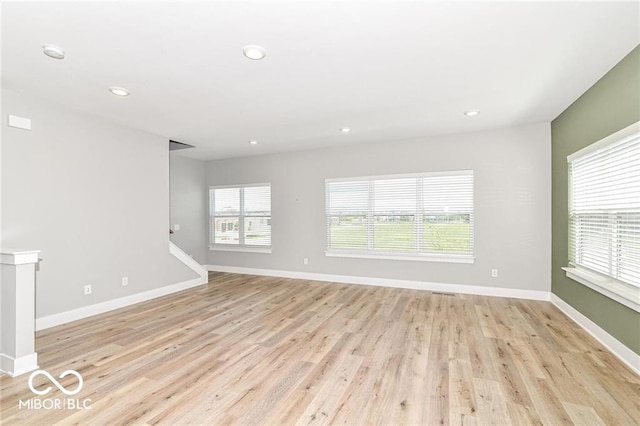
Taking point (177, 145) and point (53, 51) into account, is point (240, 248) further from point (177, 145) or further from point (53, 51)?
point (53, 51)

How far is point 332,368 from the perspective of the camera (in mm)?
2564

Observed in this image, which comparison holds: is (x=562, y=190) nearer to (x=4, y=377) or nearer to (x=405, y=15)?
(x=405, y=15)

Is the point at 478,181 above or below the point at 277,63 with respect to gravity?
below

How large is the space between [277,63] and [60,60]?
1.85 m

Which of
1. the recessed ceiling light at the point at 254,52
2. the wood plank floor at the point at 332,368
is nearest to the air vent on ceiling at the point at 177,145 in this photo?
the wood plank floor at the point at 332,368

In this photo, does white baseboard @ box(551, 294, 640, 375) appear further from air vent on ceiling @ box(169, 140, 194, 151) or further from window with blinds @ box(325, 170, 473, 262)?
air vent on ceiling @ box(169, 140, 194, 151)

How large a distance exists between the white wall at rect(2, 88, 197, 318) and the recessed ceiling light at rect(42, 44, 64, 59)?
133 centimetres

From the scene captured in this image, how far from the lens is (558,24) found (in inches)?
83.5

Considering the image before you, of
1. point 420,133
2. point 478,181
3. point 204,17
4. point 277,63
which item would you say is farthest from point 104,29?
point 478,181

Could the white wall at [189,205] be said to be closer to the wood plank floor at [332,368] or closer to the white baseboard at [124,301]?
the white baseboard at [124,301]

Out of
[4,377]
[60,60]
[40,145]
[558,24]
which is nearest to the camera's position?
[558,24]

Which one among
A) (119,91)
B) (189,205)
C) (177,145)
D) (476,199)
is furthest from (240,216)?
(476,199)

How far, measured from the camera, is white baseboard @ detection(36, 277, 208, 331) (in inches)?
139

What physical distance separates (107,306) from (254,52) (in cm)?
389
